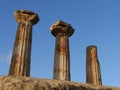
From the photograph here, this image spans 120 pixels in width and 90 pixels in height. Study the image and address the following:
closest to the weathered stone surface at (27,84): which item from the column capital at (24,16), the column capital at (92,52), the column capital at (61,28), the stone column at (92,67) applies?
the column capital at (24,16)

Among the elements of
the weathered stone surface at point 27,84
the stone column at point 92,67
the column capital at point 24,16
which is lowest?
the weathered stone surface at point 27,84

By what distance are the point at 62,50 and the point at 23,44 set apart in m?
3.21

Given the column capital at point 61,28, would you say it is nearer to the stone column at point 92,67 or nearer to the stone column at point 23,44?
the stone column at point 23,44

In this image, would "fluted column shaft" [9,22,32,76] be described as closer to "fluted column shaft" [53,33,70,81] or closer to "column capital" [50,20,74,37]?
"column capital" [50,20,74,37]

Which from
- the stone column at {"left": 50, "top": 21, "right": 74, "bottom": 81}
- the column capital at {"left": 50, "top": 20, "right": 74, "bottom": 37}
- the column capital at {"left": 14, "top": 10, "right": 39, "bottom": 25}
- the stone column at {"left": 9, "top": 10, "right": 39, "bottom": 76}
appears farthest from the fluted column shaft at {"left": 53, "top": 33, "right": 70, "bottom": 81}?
the column capital at {"left": 14, "top": 10, "right": 39, "bottom": 25}

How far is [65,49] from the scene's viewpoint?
1784cm

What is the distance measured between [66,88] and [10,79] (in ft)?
4.47

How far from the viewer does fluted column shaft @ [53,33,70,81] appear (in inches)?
659

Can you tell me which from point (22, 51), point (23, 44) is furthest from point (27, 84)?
point (23, 44)

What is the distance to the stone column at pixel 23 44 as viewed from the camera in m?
14.8

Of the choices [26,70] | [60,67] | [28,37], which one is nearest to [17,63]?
[26,70]

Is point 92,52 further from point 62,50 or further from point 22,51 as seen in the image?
point 22,51

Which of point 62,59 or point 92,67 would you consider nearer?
point 62,59

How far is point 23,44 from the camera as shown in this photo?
623 inches
